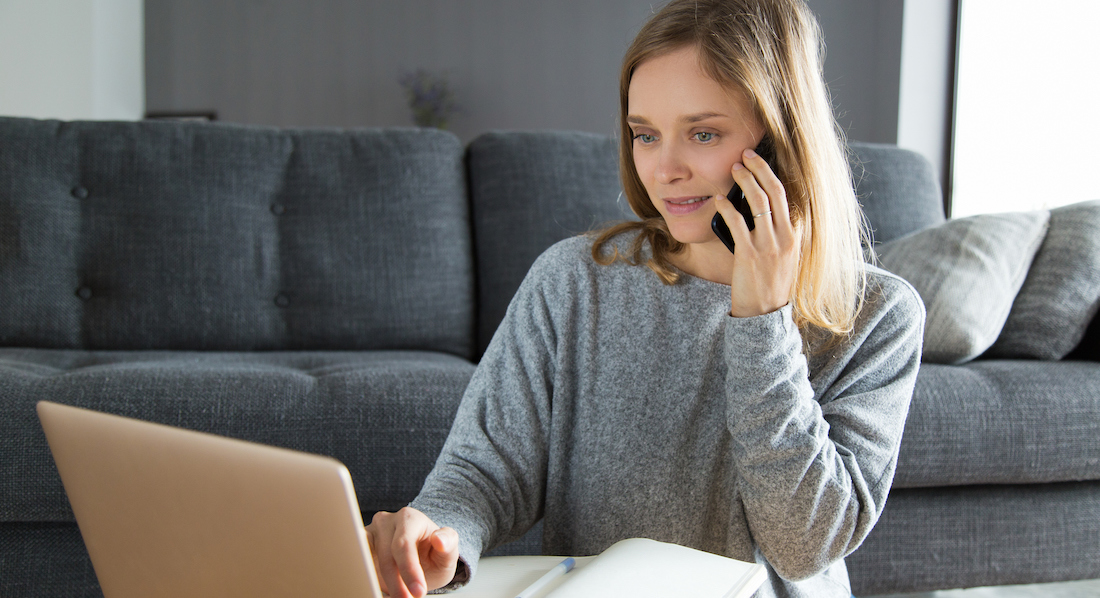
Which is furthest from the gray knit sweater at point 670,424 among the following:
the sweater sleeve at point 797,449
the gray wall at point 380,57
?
the gray wall at point 380,57

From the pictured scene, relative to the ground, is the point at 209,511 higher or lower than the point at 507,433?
higher

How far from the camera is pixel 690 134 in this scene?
0.72m

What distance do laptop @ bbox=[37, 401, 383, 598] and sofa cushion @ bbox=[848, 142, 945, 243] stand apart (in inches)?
70.1

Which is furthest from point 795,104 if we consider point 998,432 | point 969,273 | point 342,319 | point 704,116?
point 342,319

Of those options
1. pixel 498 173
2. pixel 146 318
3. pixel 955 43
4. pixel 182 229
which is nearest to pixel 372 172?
pixel 498 173

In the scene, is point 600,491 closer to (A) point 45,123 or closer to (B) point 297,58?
(A) point 45,123

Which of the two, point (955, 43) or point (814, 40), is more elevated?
point (955, 43)

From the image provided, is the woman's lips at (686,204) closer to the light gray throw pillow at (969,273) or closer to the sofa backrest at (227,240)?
the light gray throw pillow at (969,273)

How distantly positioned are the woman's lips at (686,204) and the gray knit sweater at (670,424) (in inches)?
4.0

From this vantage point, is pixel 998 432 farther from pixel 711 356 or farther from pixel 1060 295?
pixel 711 356

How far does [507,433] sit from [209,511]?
0.42m

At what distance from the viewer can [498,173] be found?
1.76 metres

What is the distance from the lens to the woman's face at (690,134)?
703 millimetres

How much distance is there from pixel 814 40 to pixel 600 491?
514mm
